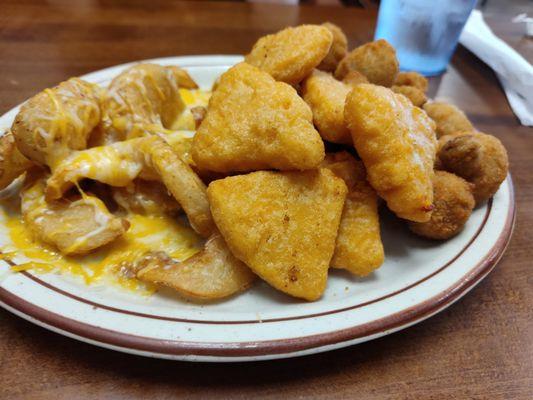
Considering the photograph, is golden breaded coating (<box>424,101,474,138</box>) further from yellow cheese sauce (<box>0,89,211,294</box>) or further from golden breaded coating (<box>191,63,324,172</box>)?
yellow cheese sauce (<box>0,89,211,294</box>)

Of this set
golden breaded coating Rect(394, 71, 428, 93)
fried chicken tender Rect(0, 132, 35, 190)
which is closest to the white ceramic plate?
fried chicken tender Rect(0, 132, 35, 190)

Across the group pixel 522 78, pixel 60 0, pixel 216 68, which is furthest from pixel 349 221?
pixel 60 0

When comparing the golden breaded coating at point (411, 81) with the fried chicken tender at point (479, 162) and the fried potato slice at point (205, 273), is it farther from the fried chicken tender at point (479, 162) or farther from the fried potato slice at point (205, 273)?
the fried potato slice at point (205, 273)

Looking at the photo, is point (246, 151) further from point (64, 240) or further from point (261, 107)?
point (64, 240)

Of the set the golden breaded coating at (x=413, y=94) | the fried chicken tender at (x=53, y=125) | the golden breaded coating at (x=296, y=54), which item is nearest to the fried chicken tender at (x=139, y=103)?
the fried chicken tender at (x=53, y=125)

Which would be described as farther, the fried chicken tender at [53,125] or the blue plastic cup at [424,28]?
the blue plastic cup at [424,28]

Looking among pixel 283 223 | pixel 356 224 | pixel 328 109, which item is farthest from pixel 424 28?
pixel 283 223
